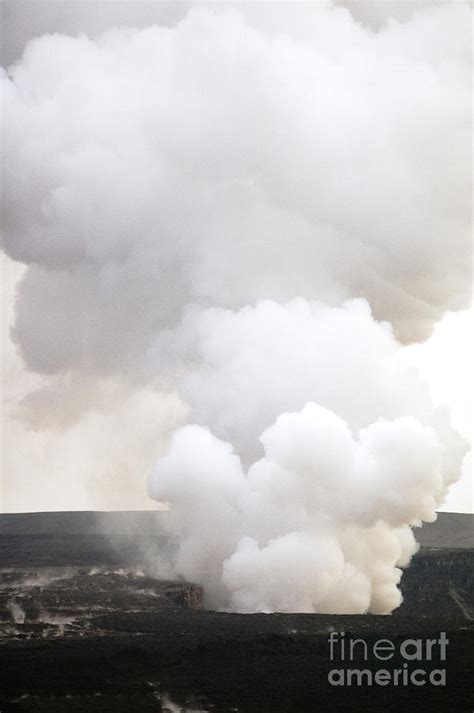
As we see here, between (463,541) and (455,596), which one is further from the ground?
(463,541)

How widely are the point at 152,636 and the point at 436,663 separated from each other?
13468mm

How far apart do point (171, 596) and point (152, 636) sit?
13522 mm

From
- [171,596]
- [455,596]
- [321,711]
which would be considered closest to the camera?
[321,711]

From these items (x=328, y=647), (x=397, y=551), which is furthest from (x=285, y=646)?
(x=397, y=551)

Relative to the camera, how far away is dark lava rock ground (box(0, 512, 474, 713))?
31641mm

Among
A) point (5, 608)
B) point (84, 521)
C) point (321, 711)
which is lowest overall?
point (321, 711)

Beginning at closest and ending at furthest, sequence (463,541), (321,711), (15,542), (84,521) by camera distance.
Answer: (321,711), (15,542), (463,541), (84,521)

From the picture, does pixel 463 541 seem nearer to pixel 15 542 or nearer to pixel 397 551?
pixel 15 542

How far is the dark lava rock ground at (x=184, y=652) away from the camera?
31641mm

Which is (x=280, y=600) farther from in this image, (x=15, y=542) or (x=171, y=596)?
(x=15, y=542)

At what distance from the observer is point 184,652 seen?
127 feet

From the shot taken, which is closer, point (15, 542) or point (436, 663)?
point (436, 663)

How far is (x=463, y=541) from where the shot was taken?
130 metres

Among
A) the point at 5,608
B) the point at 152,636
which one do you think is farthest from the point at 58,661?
the point at 5,608
